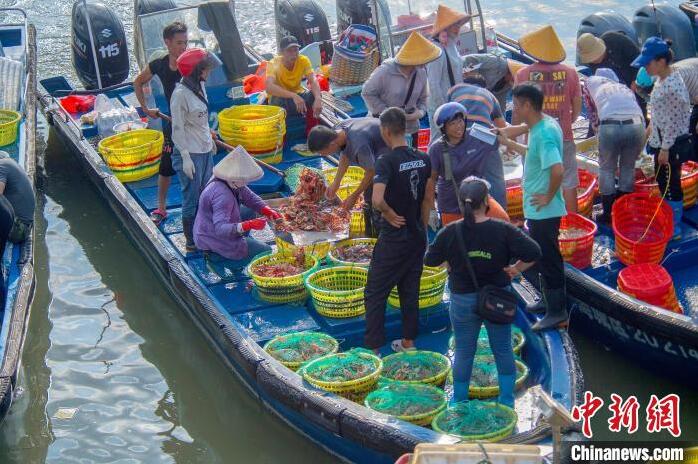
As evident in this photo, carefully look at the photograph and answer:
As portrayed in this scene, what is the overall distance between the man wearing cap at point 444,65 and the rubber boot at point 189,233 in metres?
2.46

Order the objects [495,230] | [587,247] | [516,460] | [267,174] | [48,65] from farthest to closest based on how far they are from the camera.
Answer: [48,65]
[267,174]
[587,247]
[495,230]
[516,460]

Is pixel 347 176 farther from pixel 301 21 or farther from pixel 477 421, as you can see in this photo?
pixel 301 21

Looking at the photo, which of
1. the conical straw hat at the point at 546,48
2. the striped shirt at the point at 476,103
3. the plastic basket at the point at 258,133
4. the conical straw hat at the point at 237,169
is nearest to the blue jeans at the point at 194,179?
the conical straw hat at the point at 237,169

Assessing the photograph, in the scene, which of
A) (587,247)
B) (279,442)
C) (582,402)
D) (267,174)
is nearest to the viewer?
(582,402)

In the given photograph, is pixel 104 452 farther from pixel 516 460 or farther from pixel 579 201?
pixel 579 201

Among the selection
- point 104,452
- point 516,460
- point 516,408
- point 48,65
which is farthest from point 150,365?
point 48,65

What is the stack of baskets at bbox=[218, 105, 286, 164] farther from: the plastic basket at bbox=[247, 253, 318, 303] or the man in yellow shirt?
the plastic basket at bbox=[247, 253, 318, 303]

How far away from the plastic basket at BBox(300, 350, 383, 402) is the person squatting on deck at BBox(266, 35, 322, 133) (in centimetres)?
430

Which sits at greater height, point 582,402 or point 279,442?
point 582,402

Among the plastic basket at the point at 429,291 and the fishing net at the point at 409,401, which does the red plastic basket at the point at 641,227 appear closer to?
the plastic basket at the point at 429,291

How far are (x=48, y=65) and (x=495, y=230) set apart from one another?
14.2 metres

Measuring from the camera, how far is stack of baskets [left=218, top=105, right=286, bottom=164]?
11.1 metres

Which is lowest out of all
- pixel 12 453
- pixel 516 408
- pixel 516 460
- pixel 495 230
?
pixel 12 453

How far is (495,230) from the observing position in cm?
632
